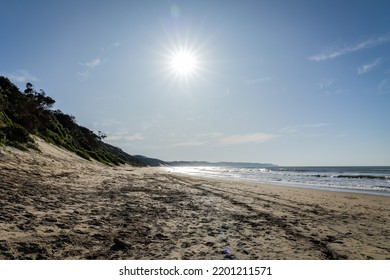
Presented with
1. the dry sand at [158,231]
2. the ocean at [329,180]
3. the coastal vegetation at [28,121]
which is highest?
the coastal vegetation at [28,121]

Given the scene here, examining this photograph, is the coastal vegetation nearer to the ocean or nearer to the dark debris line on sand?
the dark debris line on sand

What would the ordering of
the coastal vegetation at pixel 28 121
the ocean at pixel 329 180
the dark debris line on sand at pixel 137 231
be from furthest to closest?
1. the ocean at pixel 329 180
2. the coastal vegetation at pixel 28 121
3. the dark debris line on sand at pixel 137 231

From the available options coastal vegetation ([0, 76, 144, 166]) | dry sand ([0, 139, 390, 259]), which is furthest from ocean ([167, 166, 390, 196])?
coastal vegetation ([0, 76, 144, 166])

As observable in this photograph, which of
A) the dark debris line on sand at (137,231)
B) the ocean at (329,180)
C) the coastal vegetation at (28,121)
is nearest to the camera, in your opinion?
the dark debris line on sand at (137,231)

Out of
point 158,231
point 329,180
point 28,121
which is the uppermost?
point 28,121

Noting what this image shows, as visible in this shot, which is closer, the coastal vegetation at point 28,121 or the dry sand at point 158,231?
the dry sand at point 158,231

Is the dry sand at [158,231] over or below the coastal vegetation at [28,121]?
below

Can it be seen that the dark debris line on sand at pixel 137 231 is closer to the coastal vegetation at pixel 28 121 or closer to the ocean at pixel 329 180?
the coastal vegetation at pixel 28 121

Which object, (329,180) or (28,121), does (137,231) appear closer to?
(28,121)

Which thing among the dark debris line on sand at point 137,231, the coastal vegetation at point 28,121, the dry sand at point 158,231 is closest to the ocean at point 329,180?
the dry sand at point 158,231

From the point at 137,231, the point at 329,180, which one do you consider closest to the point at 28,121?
the point at 137,231
